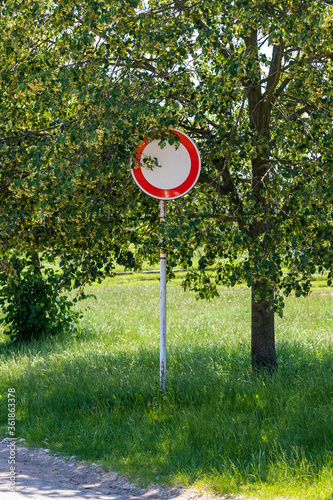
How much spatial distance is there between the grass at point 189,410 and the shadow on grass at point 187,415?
0.04ft

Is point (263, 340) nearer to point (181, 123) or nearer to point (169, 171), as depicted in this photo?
point (169, 171)

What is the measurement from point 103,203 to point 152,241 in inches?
25.2

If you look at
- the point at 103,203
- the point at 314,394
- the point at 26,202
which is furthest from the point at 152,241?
the point at 314,394

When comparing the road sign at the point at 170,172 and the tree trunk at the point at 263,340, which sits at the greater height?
the road sign at the point at 170,172

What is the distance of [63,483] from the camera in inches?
183

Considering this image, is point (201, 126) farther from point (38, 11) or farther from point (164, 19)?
point (38, 11)

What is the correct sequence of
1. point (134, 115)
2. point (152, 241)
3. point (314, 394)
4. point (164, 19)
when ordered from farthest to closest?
1. point (314, 394)
2. point (164, 19)
3. point (152, 241)
4. point (134, 115)

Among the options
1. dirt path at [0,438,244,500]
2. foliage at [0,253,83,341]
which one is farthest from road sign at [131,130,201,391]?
foliage at [0,253,83,341]

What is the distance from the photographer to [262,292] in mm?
5453

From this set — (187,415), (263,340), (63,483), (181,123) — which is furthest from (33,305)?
(63,483)

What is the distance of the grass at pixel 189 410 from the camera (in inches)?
177

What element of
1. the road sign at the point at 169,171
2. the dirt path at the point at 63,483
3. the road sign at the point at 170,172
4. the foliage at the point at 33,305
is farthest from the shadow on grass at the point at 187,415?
the foliage at the point at 33,305

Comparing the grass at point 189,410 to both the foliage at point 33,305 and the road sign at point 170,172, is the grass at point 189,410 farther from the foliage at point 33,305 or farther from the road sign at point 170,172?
the road sign at point 170,172

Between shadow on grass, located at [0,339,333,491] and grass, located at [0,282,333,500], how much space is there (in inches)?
0.5
